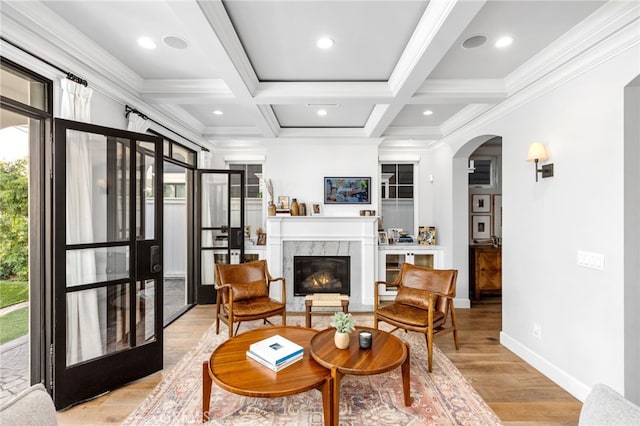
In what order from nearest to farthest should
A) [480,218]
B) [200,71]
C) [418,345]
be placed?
[200,71] < [418,345] < [480,218]

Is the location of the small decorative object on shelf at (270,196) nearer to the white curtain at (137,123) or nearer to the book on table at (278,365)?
the white curtain at (137,123)

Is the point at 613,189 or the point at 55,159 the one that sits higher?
the point at 55,159

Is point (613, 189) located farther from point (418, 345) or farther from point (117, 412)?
point (117, 412)

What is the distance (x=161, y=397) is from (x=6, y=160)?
2207mm

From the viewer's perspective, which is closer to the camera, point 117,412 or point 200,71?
point 117,412

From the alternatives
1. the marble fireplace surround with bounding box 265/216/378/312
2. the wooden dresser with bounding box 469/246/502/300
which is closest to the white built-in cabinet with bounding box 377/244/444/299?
the marble fireplace surround with bounding box 265/216/378/312

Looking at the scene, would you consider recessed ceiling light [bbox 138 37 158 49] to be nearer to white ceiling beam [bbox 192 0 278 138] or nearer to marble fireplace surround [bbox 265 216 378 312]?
white ceiling beam [bbox 192 0 278 138]

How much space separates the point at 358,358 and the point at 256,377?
721 mm

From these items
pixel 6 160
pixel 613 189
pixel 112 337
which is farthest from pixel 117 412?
pixel 613 189

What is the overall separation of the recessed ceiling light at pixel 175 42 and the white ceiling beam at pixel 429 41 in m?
1.73

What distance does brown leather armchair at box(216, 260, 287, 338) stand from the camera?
321 centimetres

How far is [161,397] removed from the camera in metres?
2.34

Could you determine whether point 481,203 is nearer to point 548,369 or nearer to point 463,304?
point 463,304

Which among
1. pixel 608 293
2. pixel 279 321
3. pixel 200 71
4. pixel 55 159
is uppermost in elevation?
pixel 200 71
